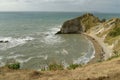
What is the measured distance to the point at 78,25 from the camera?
310 ft

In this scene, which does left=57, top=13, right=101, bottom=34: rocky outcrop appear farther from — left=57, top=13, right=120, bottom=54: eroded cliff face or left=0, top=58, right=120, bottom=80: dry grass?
left=0, top=58, right=120, bottom=80: dry grass

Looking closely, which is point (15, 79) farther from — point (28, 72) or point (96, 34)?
point (96, 34)

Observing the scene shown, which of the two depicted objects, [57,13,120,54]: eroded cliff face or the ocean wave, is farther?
[57,13,120,54]: eroded cliff face

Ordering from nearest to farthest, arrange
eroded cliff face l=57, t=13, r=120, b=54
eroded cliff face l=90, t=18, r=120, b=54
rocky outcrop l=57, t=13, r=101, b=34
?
eroded cliff face l=90, t=18, r=120, b=54 → eroded cliff face l=57, t=13, r=120, b=54 → rocky outcrop l=57, t=13, r=101, b=34

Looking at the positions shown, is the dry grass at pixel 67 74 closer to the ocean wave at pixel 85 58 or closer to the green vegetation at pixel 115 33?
the ocean wave at pixel 85 58

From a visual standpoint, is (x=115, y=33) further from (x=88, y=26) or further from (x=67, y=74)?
(x=67, y=74)

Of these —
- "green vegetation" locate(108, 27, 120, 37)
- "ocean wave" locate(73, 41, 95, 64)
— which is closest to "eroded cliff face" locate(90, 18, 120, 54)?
"green vegetation" locate(108, 27, 120, 37)

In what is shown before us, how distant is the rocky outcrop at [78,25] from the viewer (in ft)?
300

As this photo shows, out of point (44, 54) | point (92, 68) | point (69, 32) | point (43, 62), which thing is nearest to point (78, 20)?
point (69, 32)

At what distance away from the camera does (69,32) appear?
9125 centimetres

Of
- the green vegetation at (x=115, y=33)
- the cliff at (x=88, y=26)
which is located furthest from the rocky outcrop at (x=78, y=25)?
the green vegetation at (x=115, y=33)

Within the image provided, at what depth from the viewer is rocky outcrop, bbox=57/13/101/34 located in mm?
91438

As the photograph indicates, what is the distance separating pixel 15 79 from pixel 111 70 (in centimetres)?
803

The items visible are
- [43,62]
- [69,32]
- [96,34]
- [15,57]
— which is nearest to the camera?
[43,62]
